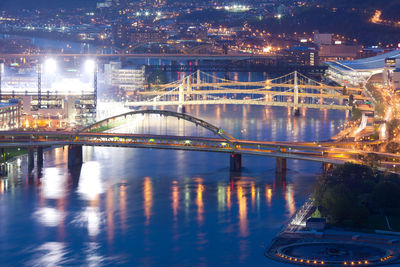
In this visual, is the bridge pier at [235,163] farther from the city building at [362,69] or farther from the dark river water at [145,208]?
the city building at [362,69]

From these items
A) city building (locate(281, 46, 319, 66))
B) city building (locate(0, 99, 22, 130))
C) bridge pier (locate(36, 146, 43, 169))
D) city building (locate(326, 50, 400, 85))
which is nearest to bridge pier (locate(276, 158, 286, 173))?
bridge pier (locate(36, 146, 43, 169))

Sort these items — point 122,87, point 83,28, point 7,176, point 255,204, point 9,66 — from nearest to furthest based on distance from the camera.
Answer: point 255,204
point 7,176
point 122,87
point 9,66
point 83,28

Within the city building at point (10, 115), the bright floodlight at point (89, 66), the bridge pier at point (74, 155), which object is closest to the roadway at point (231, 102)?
the city building at point (10, 115)

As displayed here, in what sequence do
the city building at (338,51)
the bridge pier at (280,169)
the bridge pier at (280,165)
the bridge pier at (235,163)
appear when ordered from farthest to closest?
the city building at (338,51) < the bridge pier at (235,163) < the bridge pier at (280,165) < the bridge pier at (280,169)

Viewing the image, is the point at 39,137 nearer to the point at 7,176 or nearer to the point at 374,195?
the point at 7,176

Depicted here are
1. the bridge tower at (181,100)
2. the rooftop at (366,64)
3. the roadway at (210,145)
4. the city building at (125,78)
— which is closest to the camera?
the roadway at (210,145)

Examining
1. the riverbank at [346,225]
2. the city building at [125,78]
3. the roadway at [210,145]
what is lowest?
the riverbank at [346,225]

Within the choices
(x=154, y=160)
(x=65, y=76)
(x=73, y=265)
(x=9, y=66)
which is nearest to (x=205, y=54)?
(x=9, y=66)
